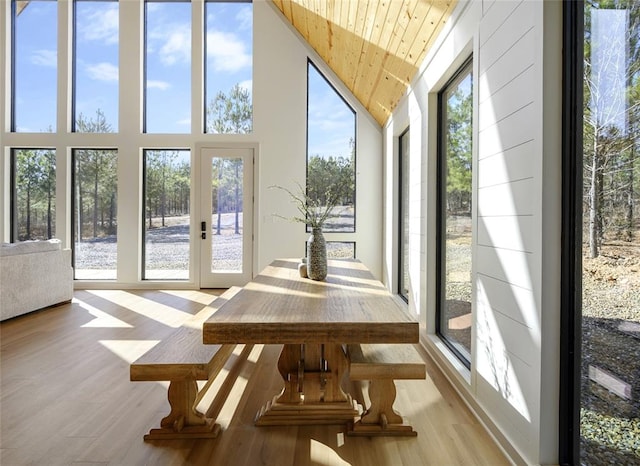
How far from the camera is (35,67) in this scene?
5941 millimetres

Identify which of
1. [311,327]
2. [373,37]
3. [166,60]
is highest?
[166,60]

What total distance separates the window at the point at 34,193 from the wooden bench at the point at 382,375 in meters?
5.70

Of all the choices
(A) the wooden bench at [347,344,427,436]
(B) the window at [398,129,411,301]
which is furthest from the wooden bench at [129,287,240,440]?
(B) the window at [398,129,411,301]

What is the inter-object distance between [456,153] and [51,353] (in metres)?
3.34

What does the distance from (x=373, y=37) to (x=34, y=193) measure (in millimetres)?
5336

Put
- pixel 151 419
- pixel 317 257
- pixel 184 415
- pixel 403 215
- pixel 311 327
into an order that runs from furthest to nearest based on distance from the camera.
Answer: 1. pixel 403 215
2. pixel 317 257
3. pixel 151 419
4. pixel 184 415
5. pixel 311 327

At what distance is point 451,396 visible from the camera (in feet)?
7.78

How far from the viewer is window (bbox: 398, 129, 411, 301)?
4.64 meters

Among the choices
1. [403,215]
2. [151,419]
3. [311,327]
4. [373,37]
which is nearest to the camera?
[311,327]

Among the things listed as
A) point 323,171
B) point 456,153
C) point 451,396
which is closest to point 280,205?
point 323,171

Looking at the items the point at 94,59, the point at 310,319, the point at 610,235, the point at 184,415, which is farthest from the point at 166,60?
the point at 610,235

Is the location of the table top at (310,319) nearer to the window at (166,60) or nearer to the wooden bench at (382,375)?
the wooden bench at (382,375)

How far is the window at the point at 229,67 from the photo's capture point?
5.91 metres

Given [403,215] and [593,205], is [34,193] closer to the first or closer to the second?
[403,215]
